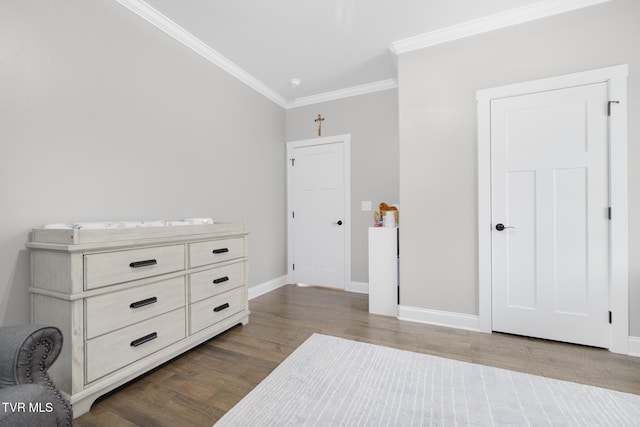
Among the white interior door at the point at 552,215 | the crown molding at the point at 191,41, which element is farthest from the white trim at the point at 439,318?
the crown molding at the point at 191,41

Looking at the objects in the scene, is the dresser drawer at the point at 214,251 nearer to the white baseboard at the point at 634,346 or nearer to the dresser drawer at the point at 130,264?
the dresser drawer at the point at 130,264

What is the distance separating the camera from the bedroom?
170 cm

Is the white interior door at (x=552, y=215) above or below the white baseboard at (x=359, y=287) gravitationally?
above

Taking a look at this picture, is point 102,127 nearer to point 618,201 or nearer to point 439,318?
point 439,318

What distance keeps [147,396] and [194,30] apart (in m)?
2.90

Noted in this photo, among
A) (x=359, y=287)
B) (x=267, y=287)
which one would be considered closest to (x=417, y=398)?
(x=359, y=287)

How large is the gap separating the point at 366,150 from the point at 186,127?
2180 millimetres

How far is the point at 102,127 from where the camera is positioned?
6.80 feet

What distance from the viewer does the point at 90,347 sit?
4.91 ft

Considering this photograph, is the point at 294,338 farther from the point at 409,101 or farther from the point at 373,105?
the point at 373,105

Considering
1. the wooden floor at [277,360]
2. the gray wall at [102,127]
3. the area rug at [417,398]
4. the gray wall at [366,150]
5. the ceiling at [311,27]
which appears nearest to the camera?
the area rug at [417,398]

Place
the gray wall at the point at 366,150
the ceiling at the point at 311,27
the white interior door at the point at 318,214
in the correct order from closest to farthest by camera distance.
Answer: the ceiling at the point at 311,27, the gray wall at the point at 366,150, the white interior door at the point at 318,214

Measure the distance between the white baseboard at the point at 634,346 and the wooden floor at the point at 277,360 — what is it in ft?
0.21

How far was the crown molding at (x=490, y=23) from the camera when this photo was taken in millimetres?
2244
